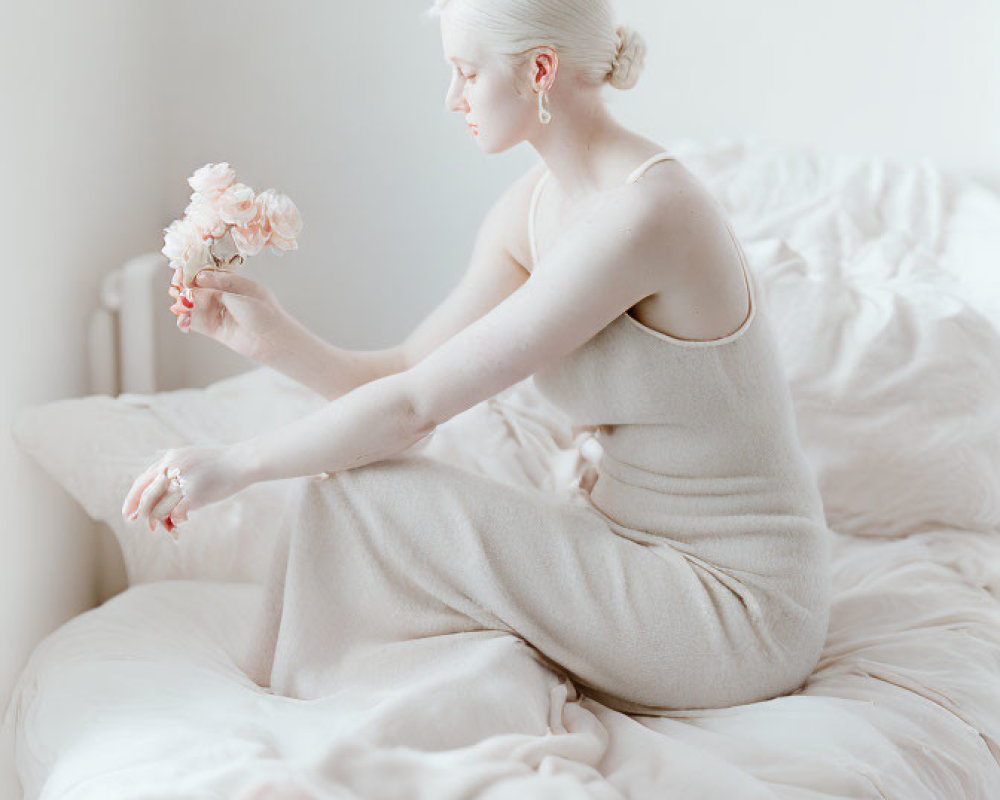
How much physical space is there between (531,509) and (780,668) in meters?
0.33

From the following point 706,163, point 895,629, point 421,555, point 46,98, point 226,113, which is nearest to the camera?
point 421,555

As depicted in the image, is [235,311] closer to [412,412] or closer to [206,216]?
[206,216]

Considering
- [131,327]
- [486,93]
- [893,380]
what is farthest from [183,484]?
[893,380]

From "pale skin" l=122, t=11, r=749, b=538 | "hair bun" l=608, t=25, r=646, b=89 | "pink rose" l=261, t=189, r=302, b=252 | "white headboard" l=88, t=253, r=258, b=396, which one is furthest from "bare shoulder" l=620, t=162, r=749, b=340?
"white headboard" l=88, t=253, r=258, b=396

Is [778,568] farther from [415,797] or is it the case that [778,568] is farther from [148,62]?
[148,62]

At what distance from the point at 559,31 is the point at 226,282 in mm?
481

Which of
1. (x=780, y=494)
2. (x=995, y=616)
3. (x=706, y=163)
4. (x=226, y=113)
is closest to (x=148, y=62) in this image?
(x=226, y=113)

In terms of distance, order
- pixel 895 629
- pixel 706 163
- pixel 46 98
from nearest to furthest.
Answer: pixel 895 629 → pixel 46 98 → pixel 706 163

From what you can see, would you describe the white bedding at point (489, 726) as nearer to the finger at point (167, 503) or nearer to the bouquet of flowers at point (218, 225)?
the finger at point (167, 503)

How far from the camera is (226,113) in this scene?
2.48 m

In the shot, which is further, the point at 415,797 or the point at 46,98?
the point at 46,98

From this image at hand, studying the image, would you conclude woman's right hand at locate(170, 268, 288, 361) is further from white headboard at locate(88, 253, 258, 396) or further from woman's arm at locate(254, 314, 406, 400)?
white headboard at locate(88, 253, 258, 396)

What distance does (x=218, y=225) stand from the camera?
1.40 meters

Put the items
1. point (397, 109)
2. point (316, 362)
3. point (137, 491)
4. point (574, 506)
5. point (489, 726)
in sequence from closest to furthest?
point (489, 726), point (137, 491), point (574, 506), point (316, 362), point (397, 109)
